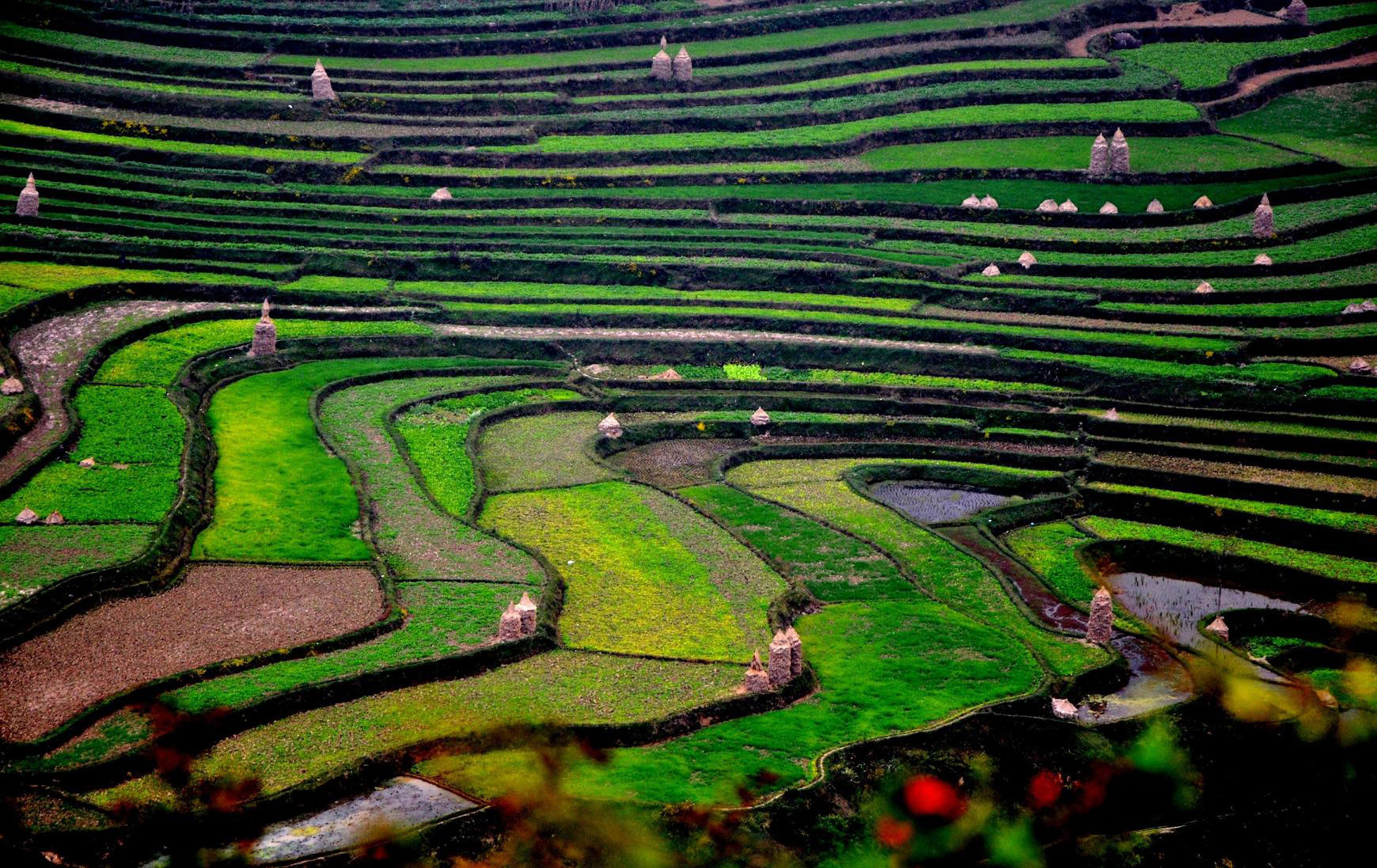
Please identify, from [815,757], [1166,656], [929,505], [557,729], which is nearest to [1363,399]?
[929,505]

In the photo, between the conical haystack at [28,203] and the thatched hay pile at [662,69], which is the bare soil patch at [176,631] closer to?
the conical haystack at [28,203]

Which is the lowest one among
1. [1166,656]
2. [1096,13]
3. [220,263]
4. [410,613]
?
[1166,656]

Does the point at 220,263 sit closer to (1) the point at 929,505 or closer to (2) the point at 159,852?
(1) the point at 929,505

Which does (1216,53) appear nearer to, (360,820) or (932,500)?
(932,500)

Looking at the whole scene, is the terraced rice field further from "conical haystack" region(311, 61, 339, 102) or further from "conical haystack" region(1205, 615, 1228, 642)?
"conical haystack" region(311, 61, 339, 102)

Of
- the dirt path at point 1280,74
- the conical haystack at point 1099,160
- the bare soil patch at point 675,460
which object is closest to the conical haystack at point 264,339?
the bare soil patch at point 675,460
